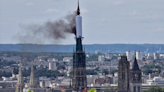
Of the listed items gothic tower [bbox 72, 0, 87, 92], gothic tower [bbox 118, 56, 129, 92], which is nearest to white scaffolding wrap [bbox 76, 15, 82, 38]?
gothic tower [bbox 72, 0, 87, 92]

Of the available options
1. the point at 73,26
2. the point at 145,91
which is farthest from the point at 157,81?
the point at 73,26

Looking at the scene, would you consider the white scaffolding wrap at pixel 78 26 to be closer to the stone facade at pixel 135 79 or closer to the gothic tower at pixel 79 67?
the gothic tower at pixel 79 67

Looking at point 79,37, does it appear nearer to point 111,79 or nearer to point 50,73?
point 111,79

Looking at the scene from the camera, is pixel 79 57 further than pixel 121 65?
No

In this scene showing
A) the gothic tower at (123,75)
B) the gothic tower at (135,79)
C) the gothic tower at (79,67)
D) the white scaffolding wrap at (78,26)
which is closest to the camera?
the gothic tower at (79,67)

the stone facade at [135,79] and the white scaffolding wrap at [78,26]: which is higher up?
the white scaffolding wrap at [78,26]

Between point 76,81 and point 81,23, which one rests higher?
point 81,23

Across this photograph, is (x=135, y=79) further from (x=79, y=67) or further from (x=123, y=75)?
(x=79, y=67)

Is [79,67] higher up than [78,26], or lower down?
lower down

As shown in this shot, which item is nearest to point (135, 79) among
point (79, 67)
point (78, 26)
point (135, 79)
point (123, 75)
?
point (135, 79)

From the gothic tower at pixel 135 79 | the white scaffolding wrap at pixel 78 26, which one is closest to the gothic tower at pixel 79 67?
the white scaffolding wrap at pixel 78 26

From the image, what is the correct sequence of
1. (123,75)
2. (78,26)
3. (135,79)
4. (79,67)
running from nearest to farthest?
(79,67) → (78,26) → (135,79) → (123,75)
